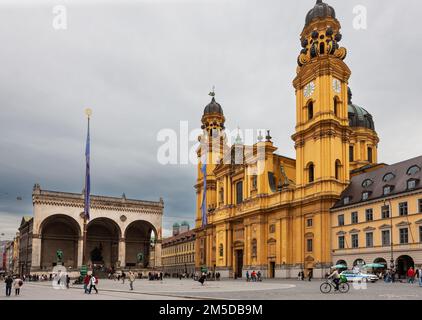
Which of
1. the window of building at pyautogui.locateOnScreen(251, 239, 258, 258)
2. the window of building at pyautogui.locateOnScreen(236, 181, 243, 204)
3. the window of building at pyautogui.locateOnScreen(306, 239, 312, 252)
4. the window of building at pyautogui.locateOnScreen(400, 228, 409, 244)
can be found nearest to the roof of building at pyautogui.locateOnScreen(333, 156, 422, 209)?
the window of building at pyautogui.locateOnScreen(400, 228, 409, 244)

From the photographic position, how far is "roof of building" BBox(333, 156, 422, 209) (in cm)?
5252

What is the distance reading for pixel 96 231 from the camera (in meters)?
99.2

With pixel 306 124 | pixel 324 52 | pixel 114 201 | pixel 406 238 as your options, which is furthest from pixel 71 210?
pixel 406 238

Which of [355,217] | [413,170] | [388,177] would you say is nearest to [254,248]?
[355,217]

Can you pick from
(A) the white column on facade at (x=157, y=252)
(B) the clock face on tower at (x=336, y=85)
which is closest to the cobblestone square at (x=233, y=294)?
(B) the clock face on tower at (x=336, y=85)

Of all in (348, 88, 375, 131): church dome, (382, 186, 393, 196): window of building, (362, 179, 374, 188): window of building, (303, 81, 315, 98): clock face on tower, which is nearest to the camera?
(382, 186, 393, 196): window of building

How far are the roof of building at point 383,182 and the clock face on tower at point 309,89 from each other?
13119 mm

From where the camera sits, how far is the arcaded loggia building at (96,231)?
84875 mm

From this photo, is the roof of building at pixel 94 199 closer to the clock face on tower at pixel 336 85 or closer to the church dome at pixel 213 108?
the church dome at pixel 213 108

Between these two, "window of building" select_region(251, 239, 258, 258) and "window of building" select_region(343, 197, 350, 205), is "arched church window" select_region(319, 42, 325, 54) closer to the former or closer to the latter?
"window of building" select_region(343, 197, 350, 205)

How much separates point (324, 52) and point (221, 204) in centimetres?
3198

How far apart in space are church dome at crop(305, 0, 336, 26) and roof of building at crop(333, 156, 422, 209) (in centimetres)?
2251

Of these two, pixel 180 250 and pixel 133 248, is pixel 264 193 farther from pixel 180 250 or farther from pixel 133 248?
pixel 180 250

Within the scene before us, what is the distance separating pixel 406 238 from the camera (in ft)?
163
